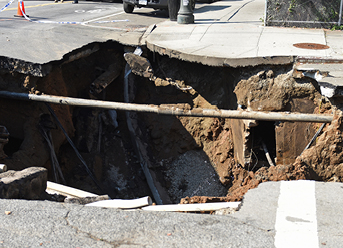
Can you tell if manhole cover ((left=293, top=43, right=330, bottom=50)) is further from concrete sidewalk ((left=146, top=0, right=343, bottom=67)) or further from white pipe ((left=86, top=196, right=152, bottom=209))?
white pipe ((left=86, top=196, right=152, bottom=209))

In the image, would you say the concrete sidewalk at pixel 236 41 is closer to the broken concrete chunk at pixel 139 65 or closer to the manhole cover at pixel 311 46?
the manhole cover at pixel 311 46

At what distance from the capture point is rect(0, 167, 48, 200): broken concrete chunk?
3477 mm

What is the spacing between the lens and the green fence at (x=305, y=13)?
27.9 feet

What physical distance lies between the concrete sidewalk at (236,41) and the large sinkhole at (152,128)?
0.33m

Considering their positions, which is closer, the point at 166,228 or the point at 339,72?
the point at 166,228

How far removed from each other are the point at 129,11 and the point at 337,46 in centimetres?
855

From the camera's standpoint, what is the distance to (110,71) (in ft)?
26.9

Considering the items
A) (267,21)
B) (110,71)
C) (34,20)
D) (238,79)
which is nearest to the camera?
(238,79)

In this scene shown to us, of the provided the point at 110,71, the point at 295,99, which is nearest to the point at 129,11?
the point at 110,71

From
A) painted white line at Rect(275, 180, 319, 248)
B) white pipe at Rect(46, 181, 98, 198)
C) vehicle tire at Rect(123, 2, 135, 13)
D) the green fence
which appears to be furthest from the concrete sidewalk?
white pipe at Rect(46, 181, 98, 198)

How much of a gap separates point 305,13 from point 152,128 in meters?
5.03

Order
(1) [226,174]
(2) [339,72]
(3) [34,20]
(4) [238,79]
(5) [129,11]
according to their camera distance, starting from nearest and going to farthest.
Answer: (2) [339,72], (4) [238,79], (1) [226,174], (3) [34,20], (5) [129,11]

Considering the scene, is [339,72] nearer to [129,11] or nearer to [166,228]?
[166,228]

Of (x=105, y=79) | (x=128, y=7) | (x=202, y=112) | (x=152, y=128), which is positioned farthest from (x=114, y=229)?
(x=128, y=7)
